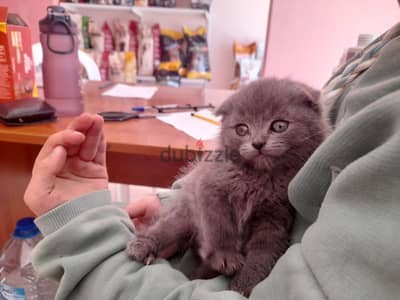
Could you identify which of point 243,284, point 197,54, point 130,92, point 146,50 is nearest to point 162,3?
point 146,50

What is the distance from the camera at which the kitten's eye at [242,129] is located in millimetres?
690

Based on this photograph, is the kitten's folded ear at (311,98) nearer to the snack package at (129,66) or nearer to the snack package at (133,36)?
the snack package at (129,66)

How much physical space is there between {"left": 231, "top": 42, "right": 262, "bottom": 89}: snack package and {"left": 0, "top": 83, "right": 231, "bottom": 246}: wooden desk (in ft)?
5.62

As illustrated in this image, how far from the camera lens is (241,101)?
0.72m

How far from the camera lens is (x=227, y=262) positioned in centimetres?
61

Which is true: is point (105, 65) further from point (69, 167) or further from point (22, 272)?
point (69, 167)

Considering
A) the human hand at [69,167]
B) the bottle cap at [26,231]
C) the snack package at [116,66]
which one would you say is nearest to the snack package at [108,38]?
the snack package at [116,66]

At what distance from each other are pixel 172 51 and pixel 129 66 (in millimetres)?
469

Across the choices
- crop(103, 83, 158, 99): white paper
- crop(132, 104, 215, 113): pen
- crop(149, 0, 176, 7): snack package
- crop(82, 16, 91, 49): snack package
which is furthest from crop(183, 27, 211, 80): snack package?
crop(132, 104, 215, 113): pen

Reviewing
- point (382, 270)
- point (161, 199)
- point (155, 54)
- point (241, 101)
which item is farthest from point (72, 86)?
point (155, 54)

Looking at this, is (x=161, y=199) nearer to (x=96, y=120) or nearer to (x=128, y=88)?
(x=96, y=120)

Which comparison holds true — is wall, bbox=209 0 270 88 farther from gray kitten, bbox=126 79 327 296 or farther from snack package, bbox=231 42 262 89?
gray kitten, bbox=126 79 327 296

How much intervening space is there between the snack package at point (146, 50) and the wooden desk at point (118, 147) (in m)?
1.64

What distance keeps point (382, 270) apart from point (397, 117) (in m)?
0.17
